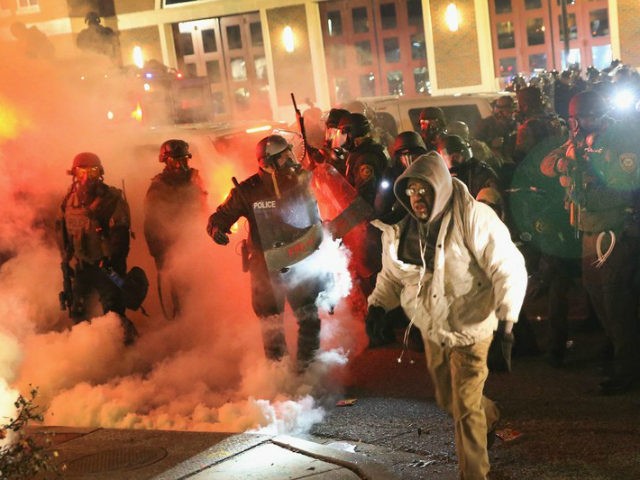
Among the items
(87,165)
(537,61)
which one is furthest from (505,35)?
(87,165)

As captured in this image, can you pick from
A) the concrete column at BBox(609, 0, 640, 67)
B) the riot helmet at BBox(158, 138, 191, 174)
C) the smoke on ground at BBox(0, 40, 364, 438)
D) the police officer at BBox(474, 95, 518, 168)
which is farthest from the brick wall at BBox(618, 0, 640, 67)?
the riot helmet at BBox(158, 138, 191, 174)

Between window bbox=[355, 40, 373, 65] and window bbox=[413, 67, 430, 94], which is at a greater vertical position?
window bbox=[355, 40, 373, 65]

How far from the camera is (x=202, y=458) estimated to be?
231 inches

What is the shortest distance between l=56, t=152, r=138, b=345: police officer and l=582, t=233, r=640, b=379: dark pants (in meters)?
4.24

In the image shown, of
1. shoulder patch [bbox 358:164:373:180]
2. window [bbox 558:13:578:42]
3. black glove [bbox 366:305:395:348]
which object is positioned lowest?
black glove [bbox 366:305:395:348]

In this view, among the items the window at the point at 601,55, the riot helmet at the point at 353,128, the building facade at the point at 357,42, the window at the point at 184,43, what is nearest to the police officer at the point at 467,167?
the riot helmet at the point at 353,128

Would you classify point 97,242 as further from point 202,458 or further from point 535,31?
point 535,31

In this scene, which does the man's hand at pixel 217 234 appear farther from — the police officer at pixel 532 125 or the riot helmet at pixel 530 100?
the riot helmet at pixel 530 100

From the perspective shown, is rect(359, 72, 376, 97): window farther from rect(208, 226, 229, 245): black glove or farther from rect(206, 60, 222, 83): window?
rect(208, 226, 229, 245): black glove

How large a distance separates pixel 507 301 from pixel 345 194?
3.40 meters

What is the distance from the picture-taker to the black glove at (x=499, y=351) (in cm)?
502

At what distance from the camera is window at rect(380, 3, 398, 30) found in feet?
87.4

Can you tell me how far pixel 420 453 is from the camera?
5945mm

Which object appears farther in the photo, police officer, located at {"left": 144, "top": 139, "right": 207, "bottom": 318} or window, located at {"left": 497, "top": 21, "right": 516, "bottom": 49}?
window, located at {"left": 497, "top": 21, "right": 516, "bottom": 49}
